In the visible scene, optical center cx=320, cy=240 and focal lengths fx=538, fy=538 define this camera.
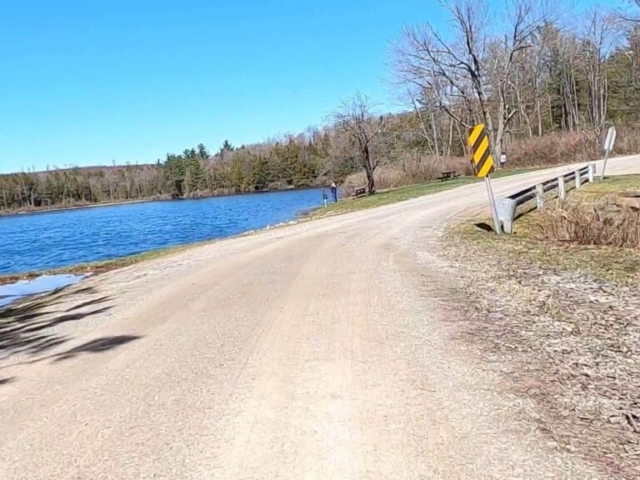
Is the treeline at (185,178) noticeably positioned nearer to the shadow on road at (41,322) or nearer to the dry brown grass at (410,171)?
the dry brown grass at (410,171)

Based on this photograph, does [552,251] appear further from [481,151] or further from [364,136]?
[364,136]

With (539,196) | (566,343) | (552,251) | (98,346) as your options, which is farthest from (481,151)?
(98,346)

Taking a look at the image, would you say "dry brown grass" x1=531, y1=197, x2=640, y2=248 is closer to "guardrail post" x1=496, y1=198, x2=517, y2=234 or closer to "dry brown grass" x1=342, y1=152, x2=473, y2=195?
"guardrail post" x1=496, y1=198, x2=517, y2=234

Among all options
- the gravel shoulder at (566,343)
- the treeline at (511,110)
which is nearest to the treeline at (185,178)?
the treeline at (511,110)

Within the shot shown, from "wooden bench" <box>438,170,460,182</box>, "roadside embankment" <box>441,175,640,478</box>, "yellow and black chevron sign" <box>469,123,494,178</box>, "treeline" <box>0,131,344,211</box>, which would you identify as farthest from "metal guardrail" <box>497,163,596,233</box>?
"treeline" <box>0,131,344,211</box>

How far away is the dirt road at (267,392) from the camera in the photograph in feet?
10.0

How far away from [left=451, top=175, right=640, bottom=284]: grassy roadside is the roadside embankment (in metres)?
0.02

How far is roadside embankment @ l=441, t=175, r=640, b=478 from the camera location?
333 cm

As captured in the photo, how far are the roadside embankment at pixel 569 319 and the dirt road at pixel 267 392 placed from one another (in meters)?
0.26

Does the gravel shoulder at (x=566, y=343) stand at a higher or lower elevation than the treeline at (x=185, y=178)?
lower

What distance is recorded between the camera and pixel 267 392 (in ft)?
13.3

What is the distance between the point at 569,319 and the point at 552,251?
3844 mm

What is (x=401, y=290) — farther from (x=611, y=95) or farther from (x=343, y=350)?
(x=611, y=95)

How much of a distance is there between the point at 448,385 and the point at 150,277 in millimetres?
8134
